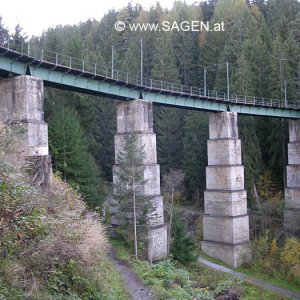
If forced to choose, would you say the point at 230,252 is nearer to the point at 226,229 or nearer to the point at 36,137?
the point at 226,229

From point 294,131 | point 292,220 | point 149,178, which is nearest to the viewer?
point 149,178

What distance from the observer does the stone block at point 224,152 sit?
30516 millimetres

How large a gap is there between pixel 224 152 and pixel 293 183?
30.8 feet

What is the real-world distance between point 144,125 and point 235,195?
9687 millimetres

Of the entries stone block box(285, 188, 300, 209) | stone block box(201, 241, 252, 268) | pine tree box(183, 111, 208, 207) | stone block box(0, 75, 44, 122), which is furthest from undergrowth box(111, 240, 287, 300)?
pine tree box(183, 111, 208, 207)

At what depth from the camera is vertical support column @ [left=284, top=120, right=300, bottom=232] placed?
3516 cm

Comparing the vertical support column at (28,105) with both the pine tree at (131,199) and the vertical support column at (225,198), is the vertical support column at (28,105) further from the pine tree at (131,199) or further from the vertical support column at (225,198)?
the vertical support column at (225,198)

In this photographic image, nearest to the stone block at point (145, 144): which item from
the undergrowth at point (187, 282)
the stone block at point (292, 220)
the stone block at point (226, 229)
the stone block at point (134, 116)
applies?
the stone block at point (134, 116)

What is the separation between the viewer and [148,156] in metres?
25.4

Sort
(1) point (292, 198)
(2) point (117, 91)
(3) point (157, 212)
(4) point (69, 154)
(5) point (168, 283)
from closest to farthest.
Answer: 1. (5) point (168, 283)
2. (2) point (117, 91)
3. (3) point (157, 212)
4. (4) point (69, 154)
5. (1) point (292, 198)

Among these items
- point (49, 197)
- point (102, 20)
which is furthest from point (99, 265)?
point (102, 20)

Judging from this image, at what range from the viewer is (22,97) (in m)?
19.2

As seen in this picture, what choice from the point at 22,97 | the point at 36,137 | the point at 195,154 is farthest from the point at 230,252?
the point at 22,97

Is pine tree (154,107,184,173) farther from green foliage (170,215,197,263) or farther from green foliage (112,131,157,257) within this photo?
green foliage (112,131,157,257)
